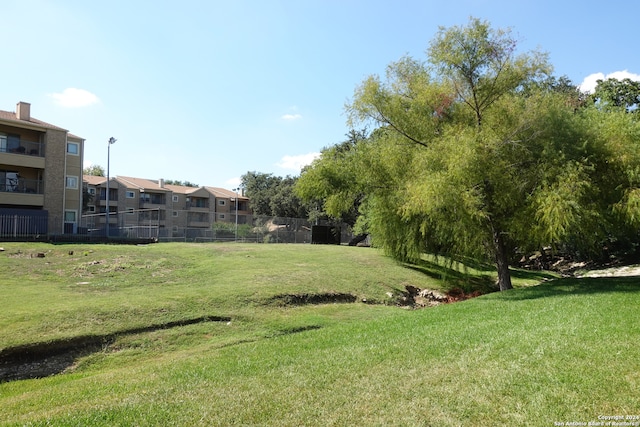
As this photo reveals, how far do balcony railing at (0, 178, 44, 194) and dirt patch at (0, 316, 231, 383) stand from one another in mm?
28692

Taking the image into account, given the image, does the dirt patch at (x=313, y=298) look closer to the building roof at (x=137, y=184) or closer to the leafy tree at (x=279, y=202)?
the leafy tree at (x=279, y=202)

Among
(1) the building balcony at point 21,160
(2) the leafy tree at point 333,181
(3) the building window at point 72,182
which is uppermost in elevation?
(1) the building balcony at point 21,160

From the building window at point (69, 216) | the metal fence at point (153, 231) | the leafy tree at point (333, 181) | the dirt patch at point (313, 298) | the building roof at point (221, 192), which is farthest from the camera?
the building roof at point (221, 192)

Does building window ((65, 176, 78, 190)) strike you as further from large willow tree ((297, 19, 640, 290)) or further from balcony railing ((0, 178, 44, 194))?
large willow tree ((297, 19, 640, 290))

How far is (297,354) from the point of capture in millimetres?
7766

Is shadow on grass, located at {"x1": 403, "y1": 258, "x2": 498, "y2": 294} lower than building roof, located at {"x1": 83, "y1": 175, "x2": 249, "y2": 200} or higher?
lower

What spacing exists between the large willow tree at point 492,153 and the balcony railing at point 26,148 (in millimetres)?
28517

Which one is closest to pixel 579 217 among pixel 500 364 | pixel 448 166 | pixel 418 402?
pixel 448 166

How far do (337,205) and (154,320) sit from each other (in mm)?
10054

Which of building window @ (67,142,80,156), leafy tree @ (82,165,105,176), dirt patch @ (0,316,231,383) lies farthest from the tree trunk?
leafy tree @ (82,165,105,176)

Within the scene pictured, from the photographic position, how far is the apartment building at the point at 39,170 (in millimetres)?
33500

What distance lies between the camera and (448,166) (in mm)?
15359

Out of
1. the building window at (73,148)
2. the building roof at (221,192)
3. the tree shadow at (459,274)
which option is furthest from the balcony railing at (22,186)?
the building roof at (221,192)

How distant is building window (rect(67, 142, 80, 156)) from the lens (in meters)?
38.0
